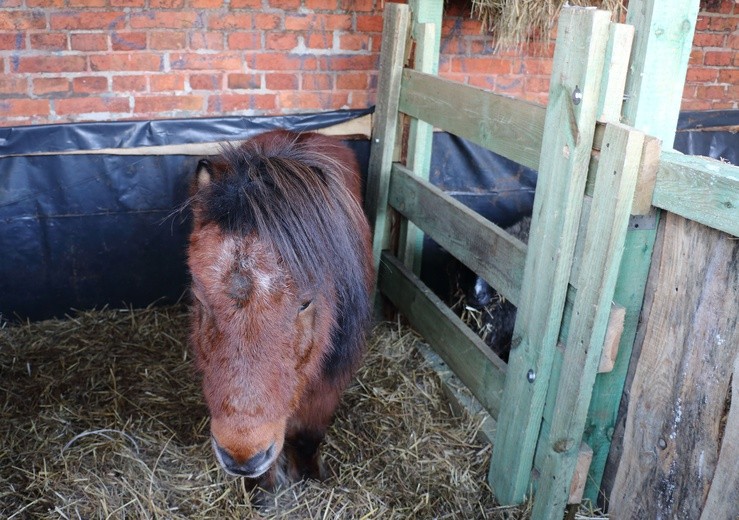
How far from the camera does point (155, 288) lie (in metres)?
4.10

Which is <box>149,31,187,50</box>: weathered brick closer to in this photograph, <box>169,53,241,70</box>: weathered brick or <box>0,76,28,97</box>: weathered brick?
<box>169,53,241,70</box>: weathered brick

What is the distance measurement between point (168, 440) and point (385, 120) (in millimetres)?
2027

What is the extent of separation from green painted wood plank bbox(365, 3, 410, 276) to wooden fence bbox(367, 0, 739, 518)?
0.46 meters

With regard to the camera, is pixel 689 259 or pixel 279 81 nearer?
pixel 689 259

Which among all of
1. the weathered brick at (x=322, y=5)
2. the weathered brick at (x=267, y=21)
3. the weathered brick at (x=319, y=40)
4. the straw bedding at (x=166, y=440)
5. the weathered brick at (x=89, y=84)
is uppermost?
the weathered brick at (x=322, y=5)

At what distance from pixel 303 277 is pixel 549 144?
957 millimetres

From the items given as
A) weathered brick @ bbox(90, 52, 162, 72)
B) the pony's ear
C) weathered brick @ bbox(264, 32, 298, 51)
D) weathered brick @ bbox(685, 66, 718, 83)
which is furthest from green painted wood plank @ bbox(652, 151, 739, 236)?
weathered brick @ bbox(685, 66, 718, 83)

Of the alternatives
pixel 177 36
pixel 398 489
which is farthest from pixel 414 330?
pixel 177 36

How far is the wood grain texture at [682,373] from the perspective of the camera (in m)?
1.94

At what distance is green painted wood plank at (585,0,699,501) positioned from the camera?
1910 millimetres

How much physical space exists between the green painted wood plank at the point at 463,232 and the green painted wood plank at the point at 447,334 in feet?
1.07

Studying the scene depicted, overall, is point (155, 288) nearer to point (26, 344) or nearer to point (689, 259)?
point (26, 344)

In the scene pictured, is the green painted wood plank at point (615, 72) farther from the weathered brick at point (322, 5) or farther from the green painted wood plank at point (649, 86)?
the weathered brick at point (322, 5)

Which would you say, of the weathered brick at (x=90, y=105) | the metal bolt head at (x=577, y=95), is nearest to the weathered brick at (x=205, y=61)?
the weathered brick at (x=90, y=105)
